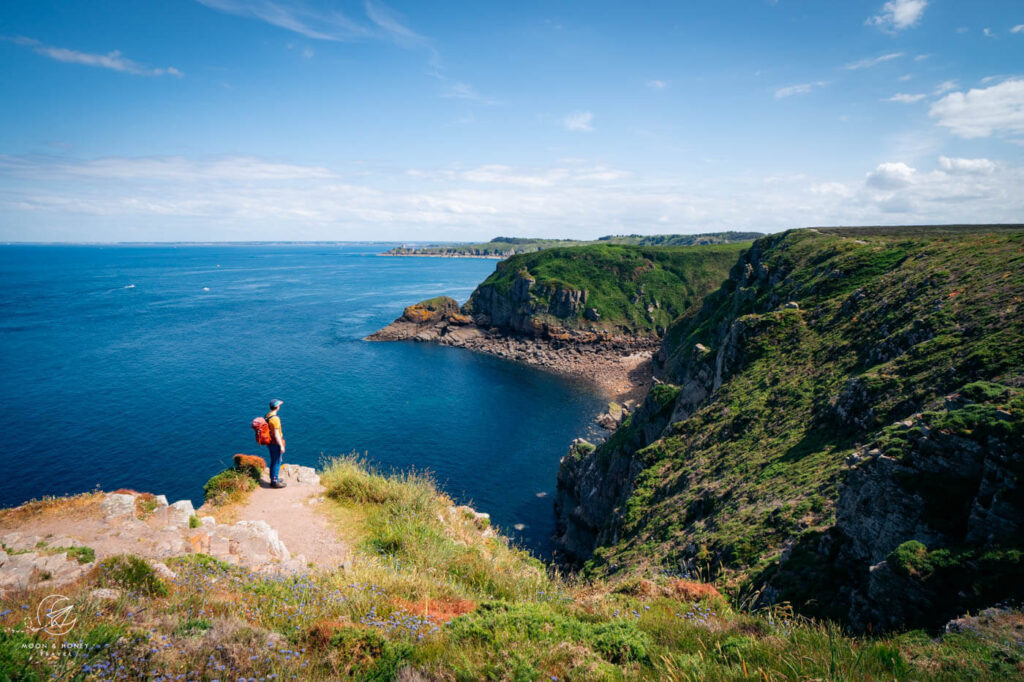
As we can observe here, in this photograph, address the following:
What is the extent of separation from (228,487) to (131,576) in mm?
7843

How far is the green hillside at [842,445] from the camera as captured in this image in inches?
330

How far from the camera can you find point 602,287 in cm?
10850

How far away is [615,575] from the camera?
1581 cm

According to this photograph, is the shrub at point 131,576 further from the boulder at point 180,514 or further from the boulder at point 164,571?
the boulder at point 180,514

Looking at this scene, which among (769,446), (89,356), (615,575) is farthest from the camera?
(89,356)

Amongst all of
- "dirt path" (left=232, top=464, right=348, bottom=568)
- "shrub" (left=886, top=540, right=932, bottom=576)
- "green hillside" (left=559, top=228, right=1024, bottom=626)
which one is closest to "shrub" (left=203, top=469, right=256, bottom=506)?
"dirt path" (left=232, top=464, right=348, bottom=568)

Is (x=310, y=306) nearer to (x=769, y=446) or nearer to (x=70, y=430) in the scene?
(x=70, y=430)

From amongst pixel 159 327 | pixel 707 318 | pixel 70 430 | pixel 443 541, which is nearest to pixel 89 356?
pixel 159 327

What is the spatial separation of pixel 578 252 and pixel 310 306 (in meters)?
74.8

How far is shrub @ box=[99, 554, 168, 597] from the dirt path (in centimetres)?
357

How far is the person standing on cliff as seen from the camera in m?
15.4

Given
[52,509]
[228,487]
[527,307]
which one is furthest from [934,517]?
[527,307]

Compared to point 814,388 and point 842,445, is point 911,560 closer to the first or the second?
point 842,445

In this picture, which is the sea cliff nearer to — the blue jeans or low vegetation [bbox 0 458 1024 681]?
the blue jeans
